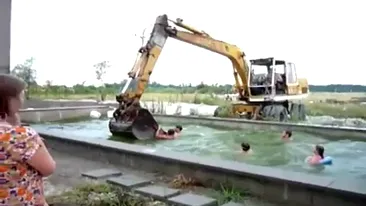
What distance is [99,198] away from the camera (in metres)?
3.18

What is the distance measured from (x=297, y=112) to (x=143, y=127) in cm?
579

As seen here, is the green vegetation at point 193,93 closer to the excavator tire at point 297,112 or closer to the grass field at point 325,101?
the grass field at point 325,101

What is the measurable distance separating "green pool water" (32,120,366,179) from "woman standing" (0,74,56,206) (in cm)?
430

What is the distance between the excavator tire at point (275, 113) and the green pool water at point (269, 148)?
1632 mm

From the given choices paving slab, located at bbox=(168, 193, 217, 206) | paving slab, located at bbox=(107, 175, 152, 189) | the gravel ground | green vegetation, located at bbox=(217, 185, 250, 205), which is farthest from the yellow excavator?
paving slab, located at bbox=(168, 193, 217, 206)

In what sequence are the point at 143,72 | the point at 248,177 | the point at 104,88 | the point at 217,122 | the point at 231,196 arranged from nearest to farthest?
1. the point at 231,196
2. the point at 248,177
3. the point at 143,72
4. the point at 217,122
5. the point at 104,88

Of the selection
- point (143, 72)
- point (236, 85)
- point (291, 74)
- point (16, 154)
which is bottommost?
point (16, 154)

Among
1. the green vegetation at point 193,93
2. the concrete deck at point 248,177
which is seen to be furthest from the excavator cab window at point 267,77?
the concrete deck at point 248,177

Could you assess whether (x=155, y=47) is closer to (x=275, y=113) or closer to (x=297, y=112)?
(x=275, y=113)

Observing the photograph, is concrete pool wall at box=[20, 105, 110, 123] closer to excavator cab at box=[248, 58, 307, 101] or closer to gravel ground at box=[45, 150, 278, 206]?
→ excavator cab at box=[248, 58, 307, 101]

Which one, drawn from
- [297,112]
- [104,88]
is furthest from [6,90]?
[104,88]

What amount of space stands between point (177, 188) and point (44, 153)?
2.21 meters

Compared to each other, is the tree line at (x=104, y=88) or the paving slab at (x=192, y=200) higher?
the tree line at (x=104, y=88)

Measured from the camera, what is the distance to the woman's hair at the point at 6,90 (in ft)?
5.37
